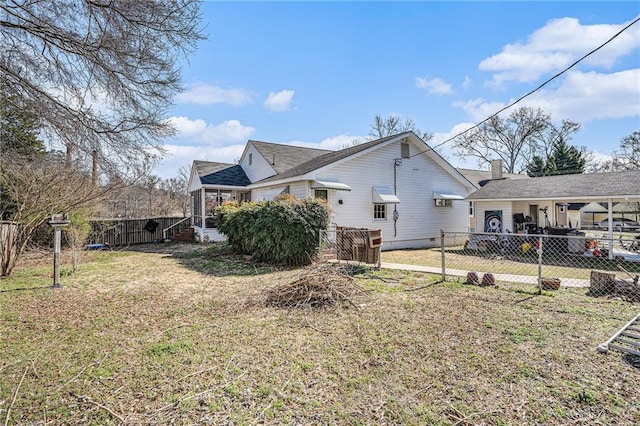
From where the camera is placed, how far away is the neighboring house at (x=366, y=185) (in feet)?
44.3

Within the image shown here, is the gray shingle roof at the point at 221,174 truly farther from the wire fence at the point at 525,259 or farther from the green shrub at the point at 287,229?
the wire fence at the point at 525,259

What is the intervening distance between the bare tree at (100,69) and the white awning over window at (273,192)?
25.7ft

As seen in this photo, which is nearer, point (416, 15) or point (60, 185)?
point (60, 185)

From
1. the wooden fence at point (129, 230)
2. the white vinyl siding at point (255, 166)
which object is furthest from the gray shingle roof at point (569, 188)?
the wooden fence at point (129, 230)

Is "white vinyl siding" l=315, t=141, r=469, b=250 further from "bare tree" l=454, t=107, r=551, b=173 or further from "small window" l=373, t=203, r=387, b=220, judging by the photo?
"bare tree" l=454, t=107, r=551, b=173

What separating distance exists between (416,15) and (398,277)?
7633mm

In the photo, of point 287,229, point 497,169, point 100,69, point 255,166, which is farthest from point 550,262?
point 255,166

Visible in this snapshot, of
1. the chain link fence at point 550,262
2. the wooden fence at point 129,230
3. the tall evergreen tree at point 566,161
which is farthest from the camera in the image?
the tall evergreen tree at point 566,161

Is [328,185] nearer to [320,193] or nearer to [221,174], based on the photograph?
[320,193]

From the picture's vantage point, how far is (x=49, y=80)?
6.24 m

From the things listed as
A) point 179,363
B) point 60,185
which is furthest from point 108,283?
point 179,363

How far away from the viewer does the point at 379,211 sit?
48.2 ft

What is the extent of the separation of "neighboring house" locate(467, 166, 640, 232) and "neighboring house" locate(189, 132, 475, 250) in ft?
4.65

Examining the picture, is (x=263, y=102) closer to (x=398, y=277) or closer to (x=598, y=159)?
(x=398, y=277)
